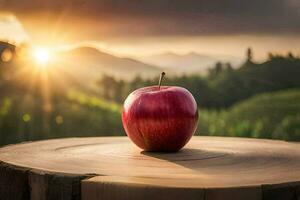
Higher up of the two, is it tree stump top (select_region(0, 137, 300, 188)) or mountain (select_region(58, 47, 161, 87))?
mountain (select_region(58, 47, 161, 87))

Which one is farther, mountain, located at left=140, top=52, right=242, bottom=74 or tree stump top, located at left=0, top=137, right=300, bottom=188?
mountain, located at left=140, top=52, right=242, bottom=74

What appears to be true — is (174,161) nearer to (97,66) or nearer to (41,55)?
(41,55)

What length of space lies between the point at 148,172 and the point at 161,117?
570 millimetres

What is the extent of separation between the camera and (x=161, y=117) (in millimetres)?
2592

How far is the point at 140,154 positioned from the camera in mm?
2566

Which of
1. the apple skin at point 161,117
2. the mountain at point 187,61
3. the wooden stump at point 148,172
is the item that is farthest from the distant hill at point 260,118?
the apple skin at point 161,117

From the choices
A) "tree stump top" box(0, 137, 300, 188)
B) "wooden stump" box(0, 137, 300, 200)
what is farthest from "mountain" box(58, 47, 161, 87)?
"wooden stump" box(0, 137, 300, 200)

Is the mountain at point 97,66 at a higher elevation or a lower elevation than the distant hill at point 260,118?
higher

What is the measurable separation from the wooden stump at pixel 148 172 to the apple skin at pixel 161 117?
70 millimetres

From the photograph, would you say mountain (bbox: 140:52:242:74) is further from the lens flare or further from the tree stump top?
the tree stump top

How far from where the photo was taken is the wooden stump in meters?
1.82

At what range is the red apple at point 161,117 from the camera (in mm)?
2594

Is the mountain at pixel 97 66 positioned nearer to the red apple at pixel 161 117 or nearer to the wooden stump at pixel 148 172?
the wooden stump at pixel 148 172

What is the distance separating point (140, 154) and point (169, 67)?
15.1 feet
